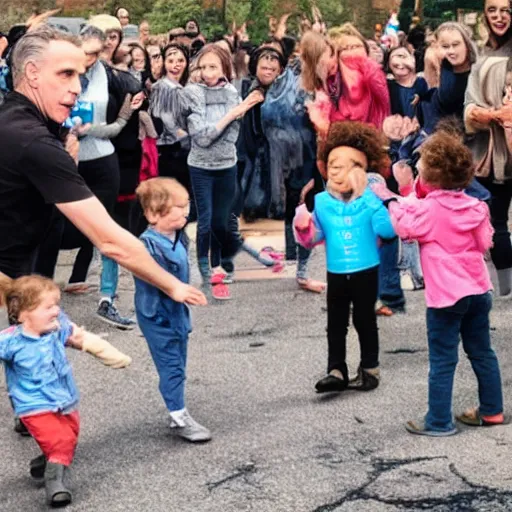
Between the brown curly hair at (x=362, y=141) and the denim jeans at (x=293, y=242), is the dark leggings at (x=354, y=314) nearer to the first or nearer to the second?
the brown curly hair at (x=362, y=141)

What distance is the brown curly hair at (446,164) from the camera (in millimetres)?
5945

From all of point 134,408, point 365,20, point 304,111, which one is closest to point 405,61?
point 304,111

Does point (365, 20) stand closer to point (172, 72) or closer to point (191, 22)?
point (191, 22)

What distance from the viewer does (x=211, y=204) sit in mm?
9445

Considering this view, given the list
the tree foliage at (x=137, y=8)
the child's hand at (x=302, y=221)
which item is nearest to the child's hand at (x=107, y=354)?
the child's hand at (x=302, y=221)

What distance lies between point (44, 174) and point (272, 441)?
1690 mm

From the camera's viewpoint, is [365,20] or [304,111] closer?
[304,111]

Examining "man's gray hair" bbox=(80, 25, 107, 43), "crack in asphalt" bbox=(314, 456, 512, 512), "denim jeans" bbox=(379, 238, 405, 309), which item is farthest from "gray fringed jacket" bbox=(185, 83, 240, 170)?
"crack in asphalt" bbox=(314, 456, 512, 512)

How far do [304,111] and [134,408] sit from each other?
383 cm

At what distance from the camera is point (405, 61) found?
1011 centimetres

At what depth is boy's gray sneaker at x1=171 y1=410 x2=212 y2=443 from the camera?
19.7 ft

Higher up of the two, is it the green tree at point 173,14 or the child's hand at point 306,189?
the green tree at point 173,14

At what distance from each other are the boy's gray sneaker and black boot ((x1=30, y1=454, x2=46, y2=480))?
2.40 ft

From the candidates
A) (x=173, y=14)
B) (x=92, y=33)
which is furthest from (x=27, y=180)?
(x=173, y=14)
